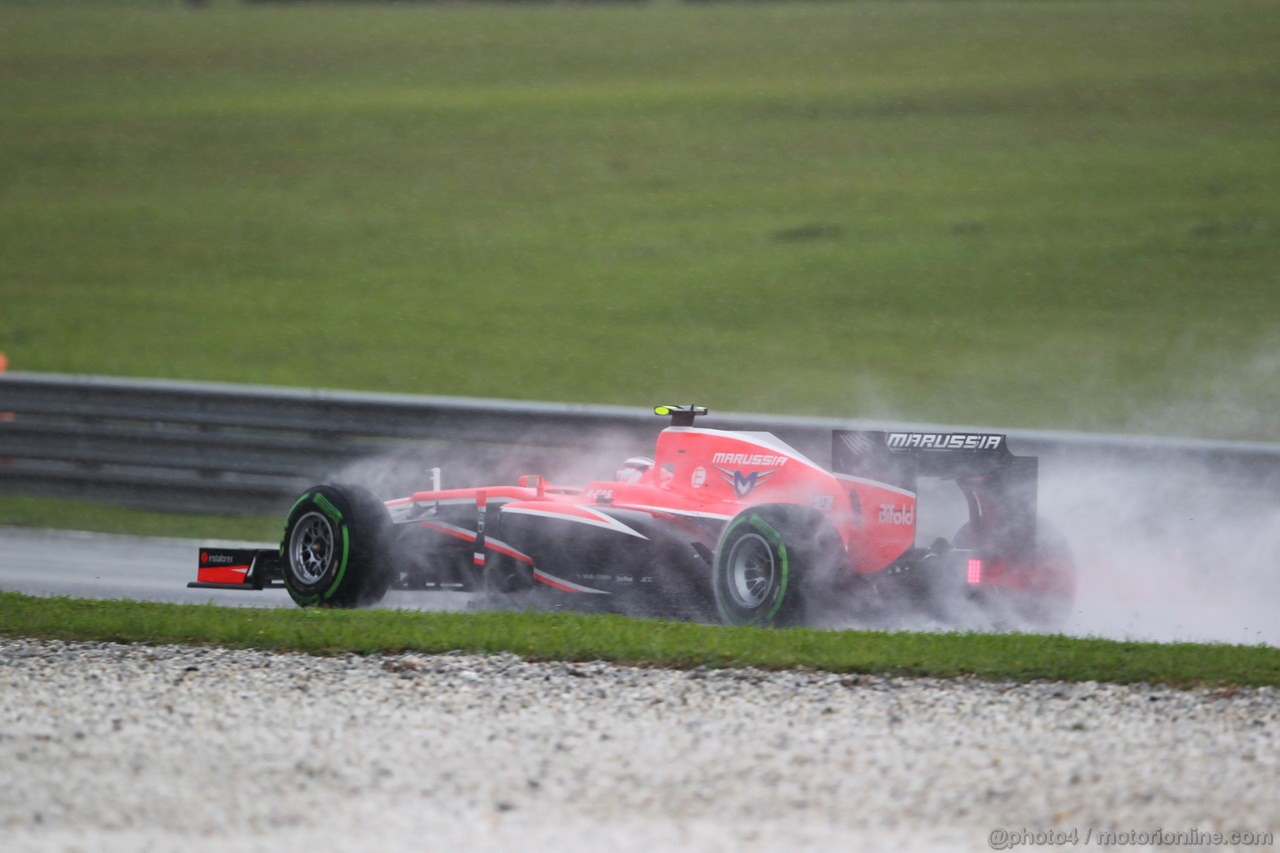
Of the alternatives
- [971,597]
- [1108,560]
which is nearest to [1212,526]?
[1108,560]

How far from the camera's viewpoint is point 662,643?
745 cm

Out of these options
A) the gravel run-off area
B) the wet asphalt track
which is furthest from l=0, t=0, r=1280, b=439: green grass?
the gravel run-off area

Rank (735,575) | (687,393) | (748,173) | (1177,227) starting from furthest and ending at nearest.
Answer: (748,173)
(1177,227)
(687,393)
(735,575)

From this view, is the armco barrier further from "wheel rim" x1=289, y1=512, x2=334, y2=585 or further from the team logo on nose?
"wheel rim" x1=289, y1=512, x2=334, y2=585

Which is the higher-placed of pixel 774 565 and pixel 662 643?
pixel 774 565

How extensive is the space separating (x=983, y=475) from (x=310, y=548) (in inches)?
150

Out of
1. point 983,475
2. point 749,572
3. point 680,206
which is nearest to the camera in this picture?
point 749,572

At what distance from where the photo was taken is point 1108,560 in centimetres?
932

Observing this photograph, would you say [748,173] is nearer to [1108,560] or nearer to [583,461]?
[583,461]

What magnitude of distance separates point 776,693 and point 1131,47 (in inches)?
891

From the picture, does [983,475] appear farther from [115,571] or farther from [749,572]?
[115,571]

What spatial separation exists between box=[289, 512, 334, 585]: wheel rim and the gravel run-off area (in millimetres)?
1335

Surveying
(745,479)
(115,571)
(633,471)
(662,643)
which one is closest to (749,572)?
(745,479)

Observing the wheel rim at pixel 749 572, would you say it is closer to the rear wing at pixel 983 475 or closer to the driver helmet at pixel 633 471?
the rear wing at pixel 983 475
